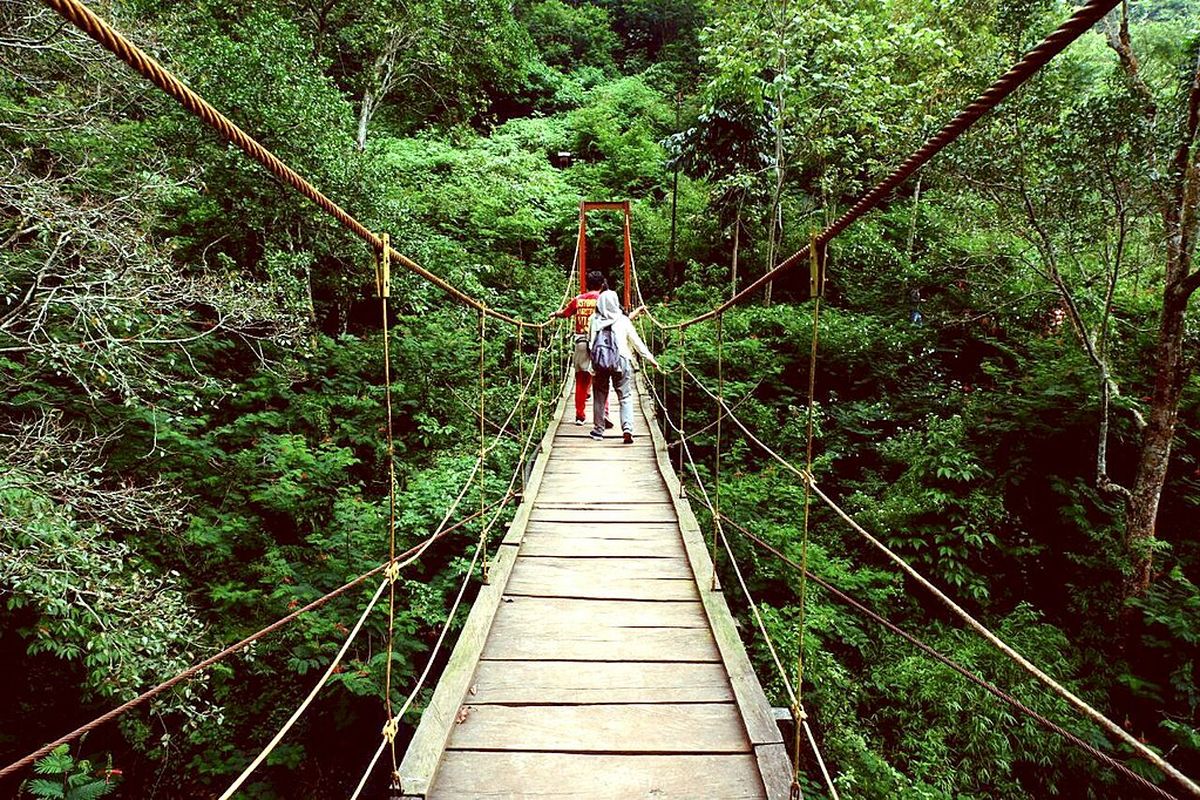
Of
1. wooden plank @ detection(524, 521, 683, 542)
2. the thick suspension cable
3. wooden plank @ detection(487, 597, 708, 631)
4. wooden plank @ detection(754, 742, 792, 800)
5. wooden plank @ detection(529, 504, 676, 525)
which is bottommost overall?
wooden plank @ detection(754, 742, 792, 800)

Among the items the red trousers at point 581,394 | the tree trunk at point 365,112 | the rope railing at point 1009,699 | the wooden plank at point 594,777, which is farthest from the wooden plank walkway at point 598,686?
the tree trunk at point 365,112

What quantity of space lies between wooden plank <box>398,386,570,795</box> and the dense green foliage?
938 mm

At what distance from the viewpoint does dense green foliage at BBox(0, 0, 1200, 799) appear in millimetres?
2730

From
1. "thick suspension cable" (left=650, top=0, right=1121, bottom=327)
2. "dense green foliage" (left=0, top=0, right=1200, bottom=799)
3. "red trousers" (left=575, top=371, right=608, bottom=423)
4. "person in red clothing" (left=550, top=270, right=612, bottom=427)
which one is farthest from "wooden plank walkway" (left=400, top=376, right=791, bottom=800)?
"red trousers" (left=575, top=371, right=608, bottom=423)

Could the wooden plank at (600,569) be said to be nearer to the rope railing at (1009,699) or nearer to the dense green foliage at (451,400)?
the rope railing at (1009,699)

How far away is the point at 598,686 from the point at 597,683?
13 mm

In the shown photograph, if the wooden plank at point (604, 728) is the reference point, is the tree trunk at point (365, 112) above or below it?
above

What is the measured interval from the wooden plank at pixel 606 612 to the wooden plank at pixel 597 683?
0.21 metres

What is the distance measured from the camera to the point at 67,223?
258 cm

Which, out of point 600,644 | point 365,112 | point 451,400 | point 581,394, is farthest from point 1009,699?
point 365,112

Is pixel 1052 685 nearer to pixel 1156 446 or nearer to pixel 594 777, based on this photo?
pixel 594 777

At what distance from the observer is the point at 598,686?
166 cm

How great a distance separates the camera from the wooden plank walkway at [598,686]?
1356 millimetres

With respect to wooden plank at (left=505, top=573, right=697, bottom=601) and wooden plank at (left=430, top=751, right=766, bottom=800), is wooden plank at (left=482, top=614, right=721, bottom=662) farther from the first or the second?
wooden plank at (left=430, top=751, right=766, bottom=800)
